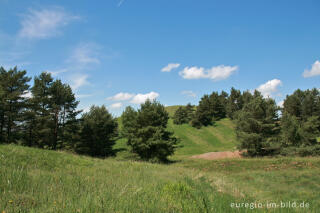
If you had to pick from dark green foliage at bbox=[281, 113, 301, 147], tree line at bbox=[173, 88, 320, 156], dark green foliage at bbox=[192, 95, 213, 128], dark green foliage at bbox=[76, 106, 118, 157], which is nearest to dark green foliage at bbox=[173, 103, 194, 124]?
dark green foliage at bbox=[192, 95, 213, 128]

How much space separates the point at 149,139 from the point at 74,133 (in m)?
17.0

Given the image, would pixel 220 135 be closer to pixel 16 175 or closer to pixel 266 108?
pixel 266 108

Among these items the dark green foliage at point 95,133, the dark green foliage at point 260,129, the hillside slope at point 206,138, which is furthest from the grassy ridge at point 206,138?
the dark green foliage at point 95,133

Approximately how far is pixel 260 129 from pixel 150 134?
64.7ft

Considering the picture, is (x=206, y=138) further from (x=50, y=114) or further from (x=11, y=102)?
(x=11, y=102)

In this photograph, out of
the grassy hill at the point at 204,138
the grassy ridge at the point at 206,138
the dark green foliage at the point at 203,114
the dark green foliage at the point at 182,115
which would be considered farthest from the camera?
the dark green foliage at the point at 182,115

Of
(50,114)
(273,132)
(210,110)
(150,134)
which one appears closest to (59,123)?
(50,114)

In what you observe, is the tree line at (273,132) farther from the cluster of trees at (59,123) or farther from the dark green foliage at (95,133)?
the dark green foliage at (95,133)

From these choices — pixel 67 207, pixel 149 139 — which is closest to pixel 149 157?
pixel 149 139

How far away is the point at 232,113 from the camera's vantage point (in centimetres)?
7250

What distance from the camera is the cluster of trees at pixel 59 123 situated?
89.6 ft

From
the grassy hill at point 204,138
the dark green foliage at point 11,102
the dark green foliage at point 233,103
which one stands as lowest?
the grassy hill at point 204,138

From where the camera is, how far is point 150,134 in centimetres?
2709

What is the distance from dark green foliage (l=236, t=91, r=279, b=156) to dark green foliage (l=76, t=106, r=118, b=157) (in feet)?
87.0
